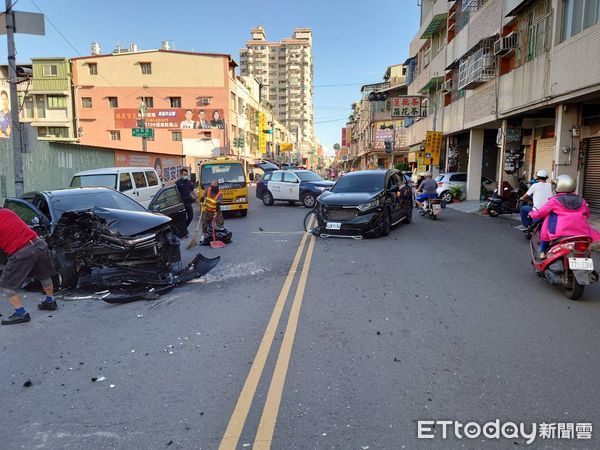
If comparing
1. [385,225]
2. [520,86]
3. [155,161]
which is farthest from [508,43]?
[155,161]

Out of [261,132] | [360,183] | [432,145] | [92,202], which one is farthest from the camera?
[261,132]

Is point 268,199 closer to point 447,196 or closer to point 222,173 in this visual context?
point 222,173

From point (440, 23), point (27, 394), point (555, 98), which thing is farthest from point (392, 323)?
point (440, 23)

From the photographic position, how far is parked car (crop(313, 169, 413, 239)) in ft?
37.7

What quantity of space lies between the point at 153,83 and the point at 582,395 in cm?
5361

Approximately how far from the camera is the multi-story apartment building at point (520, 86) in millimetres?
13297

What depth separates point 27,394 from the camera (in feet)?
12.7

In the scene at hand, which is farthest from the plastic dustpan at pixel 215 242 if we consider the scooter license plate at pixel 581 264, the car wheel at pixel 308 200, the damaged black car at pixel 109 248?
the car wheel at pixel 308 200

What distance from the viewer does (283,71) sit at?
149m

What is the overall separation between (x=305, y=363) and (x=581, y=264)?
4030 millimetres

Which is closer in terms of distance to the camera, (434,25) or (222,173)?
(222,173)

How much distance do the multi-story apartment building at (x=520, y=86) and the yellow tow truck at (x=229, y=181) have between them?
1049cm

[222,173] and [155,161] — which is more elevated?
[155,161]

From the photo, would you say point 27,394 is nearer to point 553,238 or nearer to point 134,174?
point 553,238
